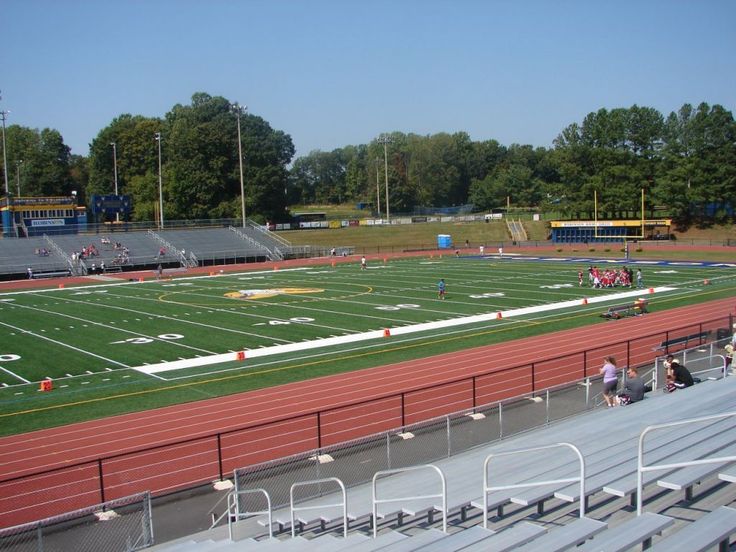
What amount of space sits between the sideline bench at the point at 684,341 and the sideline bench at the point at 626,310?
25.0ft

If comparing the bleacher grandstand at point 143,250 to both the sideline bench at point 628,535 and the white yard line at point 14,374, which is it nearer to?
the white yard line at point 14,374

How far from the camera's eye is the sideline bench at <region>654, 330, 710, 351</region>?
22.0m

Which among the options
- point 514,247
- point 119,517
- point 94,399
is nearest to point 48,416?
point 94,399

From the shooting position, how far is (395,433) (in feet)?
45.8

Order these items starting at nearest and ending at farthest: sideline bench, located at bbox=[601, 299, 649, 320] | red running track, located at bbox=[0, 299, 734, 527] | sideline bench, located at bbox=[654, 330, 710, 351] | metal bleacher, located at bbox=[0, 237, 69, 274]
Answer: red running track, located at bbox=[0, 299, 734, 527] < sideline bench, located at bbox=[654, 330, 710, 351] < sideline bench, located at bbox=[601, 299, 649, 320] < metal bleacher, located at bbox=[0, 237, 69, 274]

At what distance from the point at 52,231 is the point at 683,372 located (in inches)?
2647

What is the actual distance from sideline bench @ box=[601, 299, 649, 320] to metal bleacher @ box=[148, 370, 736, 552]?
1967 centimetres

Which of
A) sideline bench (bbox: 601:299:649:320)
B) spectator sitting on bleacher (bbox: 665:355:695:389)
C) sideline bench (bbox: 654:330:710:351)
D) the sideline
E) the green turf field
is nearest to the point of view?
spectator sitting on bleacher (bbox: 665:355:695:389)

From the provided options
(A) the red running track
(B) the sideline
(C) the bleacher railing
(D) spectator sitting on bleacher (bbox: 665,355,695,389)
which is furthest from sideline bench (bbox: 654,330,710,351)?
(C) the bleacher railing

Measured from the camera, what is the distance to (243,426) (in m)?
16.8

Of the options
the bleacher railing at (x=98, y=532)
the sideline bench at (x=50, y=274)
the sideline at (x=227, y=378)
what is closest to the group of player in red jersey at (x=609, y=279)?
the sideline at (x=227, y=378)

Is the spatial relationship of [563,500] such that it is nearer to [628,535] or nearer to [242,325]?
[628,535]

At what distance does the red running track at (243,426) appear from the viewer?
13.4 m

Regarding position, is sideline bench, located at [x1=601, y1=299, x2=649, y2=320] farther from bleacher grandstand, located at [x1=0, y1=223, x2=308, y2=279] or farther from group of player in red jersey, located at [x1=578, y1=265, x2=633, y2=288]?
bleacher grandstand, located at [x1=0, y1=223, x2=308, y2=279]
